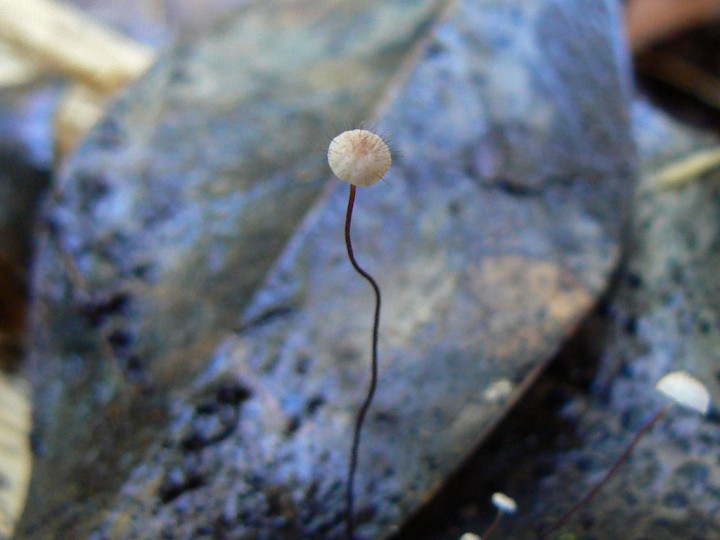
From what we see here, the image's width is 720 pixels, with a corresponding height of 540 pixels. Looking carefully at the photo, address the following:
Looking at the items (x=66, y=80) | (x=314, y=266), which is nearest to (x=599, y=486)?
(x=314, y=266)

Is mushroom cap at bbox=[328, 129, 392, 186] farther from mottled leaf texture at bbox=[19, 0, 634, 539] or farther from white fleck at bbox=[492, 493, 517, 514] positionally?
white fleck at bbox=[492, 493, 517, 514]

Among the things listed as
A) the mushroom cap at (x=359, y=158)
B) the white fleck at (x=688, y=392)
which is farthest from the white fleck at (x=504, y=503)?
the mushroom cap at (x=359, y=158)

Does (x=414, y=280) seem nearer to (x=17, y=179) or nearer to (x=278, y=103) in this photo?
(x=278, y=103)

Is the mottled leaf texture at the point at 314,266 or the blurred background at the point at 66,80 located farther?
the blurred background at the point at 66,80

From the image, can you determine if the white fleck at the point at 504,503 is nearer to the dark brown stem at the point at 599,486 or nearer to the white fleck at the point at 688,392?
the dark brown stem at the point at 599,486

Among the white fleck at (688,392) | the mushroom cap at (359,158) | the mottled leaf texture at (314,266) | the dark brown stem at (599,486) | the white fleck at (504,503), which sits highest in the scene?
the mushroom cap at (359,158)

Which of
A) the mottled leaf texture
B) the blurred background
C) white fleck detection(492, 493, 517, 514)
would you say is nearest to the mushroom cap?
the mottled leaf texture

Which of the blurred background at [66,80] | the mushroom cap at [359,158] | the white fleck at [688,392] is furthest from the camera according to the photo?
the blurred background at [66,80]

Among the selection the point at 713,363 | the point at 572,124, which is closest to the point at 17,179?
the point at 572,124

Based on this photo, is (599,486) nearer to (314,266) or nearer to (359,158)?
(314,266)
